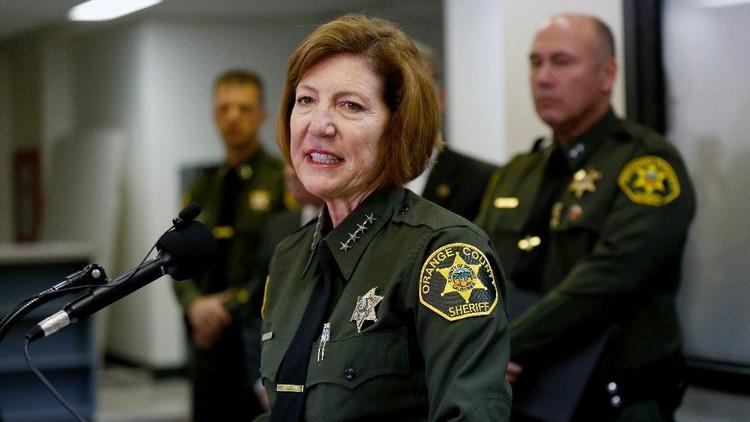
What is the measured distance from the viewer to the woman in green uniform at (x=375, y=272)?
1521 mm

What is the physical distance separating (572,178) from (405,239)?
132cm

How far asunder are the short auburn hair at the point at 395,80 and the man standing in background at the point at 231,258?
2.55 meters

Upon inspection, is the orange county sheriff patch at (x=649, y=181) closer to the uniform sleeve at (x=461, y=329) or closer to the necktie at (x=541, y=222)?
the necktie at (x=541, y=222)

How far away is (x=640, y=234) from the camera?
8.72 ft

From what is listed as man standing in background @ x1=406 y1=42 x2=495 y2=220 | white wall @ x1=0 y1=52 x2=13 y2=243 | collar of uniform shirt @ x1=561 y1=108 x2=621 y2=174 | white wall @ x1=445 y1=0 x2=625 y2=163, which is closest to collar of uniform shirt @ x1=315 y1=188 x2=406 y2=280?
collar of uniform shirt @ x1=561 y1=108 x2=621 y2=174

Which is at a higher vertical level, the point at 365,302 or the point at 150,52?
the point at 150,52

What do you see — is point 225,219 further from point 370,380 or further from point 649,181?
point 370,380

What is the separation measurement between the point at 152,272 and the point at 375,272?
1.02 ft

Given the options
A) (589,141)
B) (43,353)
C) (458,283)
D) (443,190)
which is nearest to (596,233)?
(589,141)

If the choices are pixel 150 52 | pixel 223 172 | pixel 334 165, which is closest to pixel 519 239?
pixel 334 165

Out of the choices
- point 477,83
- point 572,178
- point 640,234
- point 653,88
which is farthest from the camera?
point 477,83

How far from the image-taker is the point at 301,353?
65.0 inches

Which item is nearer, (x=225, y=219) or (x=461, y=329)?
(x=461, y=329)

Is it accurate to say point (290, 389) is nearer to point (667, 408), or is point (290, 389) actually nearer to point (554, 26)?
point (667, 408)
